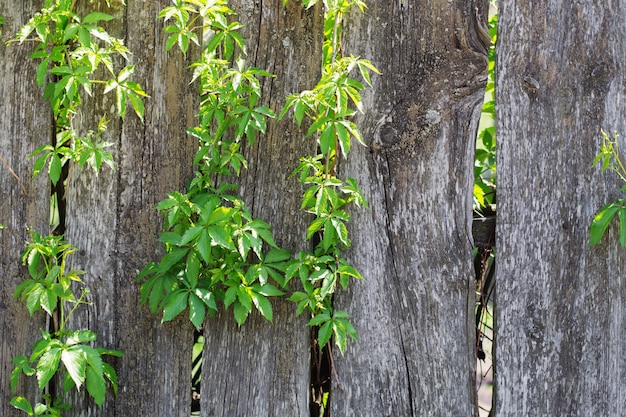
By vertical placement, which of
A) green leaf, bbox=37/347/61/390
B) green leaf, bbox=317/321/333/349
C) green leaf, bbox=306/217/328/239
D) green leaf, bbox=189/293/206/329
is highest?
green leaf, bbox=306/217/328/239

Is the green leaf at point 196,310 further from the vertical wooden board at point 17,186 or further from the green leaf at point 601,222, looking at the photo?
the green leaf at point 601,222

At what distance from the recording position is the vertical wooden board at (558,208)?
2203 mm

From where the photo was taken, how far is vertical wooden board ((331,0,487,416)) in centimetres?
223

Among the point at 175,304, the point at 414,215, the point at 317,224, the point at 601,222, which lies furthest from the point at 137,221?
the point at 601,222

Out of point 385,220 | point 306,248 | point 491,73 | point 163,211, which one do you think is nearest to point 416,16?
point 491,73

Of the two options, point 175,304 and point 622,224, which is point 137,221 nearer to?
point 175,304

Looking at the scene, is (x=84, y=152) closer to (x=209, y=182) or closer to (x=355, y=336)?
(x=209, y=182)

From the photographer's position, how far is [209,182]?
223 cm

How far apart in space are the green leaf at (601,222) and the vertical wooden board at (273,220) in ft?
2.82

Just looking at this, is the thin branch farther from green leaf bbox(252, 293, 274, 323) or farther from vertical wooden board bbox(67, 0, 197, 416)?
green leaf bbox(252, 293, 274, 323)

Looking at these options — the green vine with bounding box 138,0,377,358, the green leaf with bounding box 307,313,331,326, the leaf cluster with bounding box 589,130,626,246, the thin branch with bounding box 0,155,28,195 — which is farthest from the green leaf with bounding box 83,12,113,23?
the leaf cluster with bounding box 589,130,626,246

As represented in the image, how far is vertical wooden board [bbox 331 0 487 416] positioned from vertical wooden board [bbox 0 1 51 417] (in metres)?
0.98

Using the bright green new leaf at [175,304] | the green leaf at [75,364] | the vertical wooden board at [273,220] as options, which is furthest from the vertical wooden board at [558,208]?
the green leaf at [75,364]

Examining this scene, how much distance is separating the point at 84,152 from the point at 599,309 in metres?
1.62
